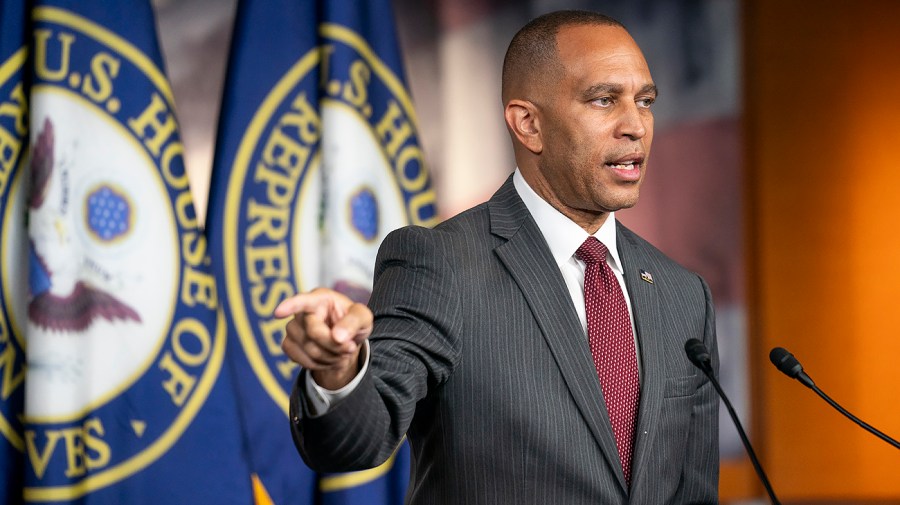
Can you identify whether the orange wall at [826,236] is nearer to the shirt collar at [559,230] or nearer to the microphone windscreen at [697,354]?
the shirt collar at [559,230]

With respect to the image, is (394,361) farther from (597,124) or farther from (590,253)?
(597,124)

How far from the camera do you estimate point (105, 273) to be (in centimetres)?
284

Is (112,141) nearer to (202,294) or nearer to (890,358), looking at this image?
(202,294)

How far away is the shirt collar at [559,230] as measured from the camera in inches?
69.7

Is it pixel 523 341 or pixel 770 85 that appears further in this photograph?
pixel 770 85

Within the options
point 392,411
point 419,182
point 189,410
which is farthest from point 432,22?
point 392,411

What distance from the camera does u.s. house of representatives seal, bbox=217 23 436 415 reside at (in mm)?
3168

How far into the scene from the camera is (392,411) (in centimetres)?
143

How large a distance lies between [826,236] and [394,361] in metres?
3.36

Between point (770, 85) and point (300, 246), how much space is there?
Answer: 2302 mm

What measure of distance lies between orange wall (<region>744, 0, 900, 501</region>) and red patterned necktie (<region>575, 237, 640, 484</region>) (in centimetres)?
279

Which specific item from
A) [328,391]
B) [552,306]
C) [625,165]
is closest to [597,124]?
[625,165]

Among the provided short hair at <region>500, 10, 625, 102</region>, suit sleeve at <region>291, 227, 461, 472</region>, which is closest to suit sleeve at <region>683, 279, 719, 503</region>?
suit sleeve at <region>291, 227, 461, 472</region>

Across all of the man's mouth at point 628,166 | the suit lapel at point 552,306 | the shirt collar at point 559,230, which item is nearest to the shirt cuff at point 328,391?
the suit lapel at point 552,306
